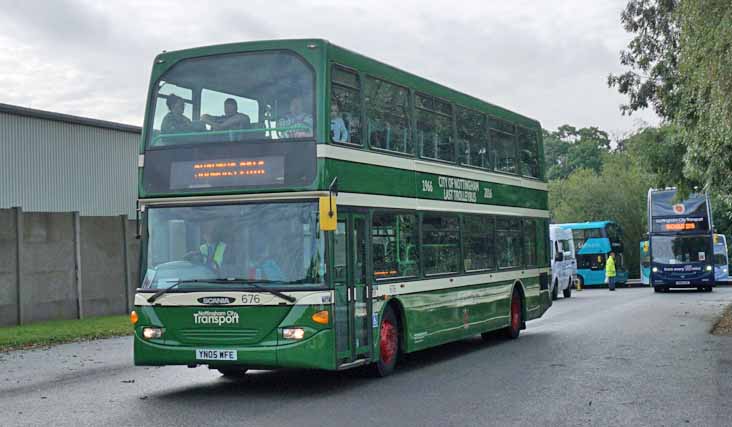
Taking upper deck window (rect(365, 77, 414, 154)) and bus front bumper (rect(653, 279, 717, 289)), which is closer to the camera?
upper deck window (rect(365, 77, 414, 154))

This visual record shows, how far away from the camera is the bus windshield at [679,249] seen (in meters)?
42.7

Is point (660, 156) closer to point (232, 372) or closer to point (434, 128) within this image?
point (434, 128)

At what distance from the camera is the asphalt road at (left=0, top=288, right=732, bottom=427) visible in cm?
1035

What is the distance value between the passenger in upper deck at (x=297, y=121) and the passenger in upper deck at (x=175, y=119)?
3.88ft

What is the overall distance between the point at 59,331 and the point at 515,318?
9.33 meters

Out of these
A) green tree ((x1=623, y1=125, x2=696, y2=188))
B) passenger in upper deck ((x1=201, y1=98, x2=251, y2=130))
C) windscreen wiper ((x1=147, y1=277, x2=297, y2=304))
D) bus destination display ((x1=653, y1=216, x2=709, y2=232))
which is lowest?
windscreen wiper ((x1=147, y1=277, x2=297, y2=304))

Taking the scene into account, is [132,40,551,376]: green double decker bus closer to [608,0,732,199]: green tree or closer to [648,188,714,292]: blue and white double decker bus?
[608,0,732,199]: green tree

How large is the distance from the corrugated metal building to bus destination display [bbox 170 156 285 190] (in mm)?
17282

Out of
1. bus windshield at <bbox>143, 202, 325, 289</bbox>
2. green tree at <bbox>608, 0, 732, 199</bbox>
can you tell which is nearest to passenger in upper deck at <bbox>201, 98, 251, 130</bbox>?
bus windshield at <bbox>143, 202, 325, 289</bbox>

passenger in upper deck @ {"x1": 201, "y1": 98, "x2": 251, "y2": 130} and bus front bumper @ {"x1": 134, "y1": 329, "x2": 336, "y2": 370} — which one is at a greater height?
passenger in upper deck @ {"x1": 201, "y1": 98, "x2": 251, "y2": 130}

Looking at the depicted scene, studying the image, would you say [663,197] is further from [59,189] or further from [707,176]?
[59,189]

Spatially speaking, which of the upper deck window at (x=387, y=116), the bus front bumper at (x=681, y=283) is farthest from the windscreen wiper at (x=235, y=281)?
the bus front bumper at (x=681, y=283)

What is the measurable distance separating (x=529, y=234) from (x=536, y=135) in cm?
237

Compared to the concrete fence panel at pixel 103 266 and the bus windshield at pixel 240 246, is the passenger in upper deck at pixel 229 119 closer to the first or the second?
the bus windshield at pixel 240 246
